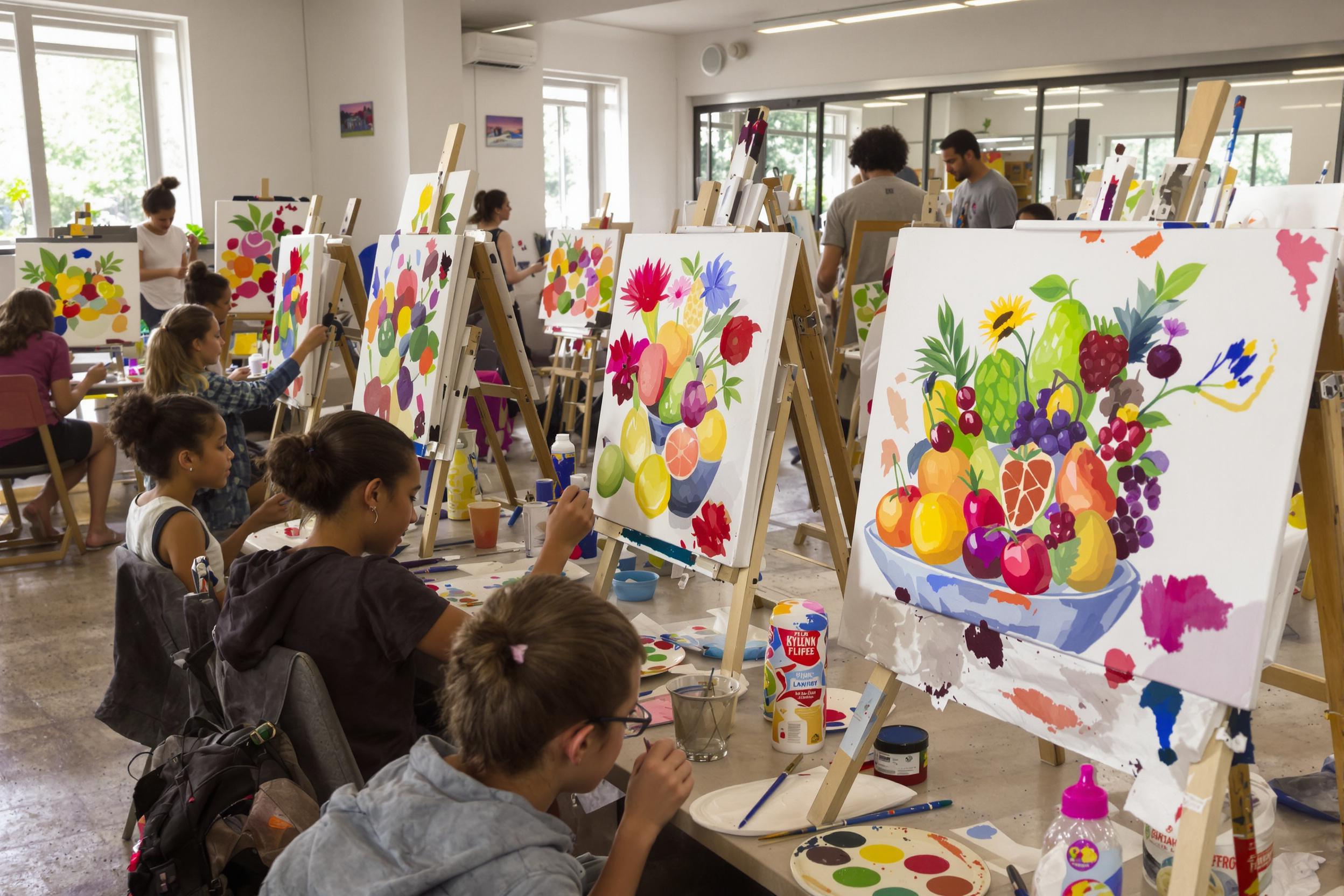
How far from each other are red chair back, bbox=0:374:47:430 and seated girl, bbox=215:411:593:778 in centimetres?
279

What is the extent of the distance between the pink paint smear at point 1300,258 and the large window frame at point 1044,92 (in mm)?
6666

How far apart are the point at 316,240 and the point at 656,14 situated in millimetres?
7105

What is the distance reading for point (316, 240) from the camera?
4020 millimetres

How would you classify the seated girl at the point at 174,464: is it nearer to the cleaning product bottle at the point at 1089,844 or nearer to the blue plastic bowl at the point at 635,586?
the blue plastic bowl at the point at 635,586

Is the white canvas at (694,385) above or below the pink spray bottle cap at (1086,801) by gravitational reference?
above

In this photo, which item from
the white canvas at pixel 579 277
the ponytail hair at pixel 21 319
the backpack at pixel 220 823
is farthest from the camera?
the white canvas at pixel 579 277

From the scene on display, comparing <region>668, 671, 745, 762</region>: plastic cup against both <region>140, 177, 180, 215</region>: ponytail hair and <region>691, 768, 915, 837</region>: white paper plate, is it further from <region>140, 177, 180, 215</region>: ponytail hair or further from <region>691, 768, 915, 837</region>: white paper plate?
<region>140, 177, 180, 215</region>: ponytail hair

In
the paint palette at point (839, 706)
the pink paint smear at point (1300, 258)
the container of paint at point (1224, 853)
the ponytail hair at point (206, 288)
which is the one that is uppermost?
the pink paint smear at point (1300, 258)

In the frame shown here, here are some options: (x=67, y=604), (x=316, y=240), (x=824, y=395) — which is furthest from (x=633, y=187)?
(x=824, y=395)

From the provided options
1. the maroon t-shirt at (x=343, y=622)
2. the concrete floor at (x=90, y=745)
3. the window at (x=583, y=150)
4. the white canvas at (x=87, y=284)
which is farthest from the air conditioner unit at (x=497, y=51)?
the maroon t-shirt at (x=343, y=622)

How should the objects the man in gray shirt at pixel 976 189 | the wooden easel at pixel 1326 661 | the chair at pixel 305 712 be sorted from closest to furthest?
the wooden easel at pixel 1326 661 → the chair at pixel 305 712 → the man in gray shirt at pixel 976 189

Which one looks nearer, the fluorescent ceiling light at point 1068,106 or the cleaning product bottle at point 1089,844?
the cleaning product bottle at point 1089,844

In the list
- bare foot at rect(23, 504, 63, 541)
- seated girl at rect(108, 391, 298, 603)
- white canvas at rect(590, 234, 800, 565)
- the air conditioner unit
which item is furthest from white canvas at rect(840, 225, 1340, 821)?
the air conditioner unit

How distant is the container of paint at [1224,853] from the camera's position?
1270mm
